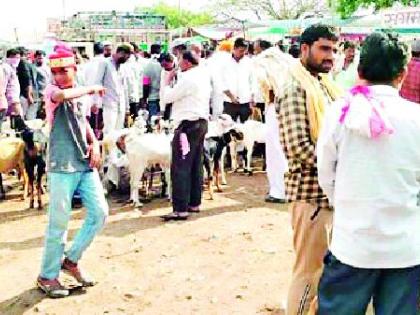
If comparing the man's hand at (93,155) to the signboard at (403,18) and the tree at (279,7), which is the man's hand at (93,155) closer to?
the signboard at (403,18)

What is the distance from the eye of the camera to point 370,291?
2643 millimetres

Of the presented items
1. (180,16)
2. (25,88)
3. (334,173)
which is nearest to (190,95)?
(334,173)

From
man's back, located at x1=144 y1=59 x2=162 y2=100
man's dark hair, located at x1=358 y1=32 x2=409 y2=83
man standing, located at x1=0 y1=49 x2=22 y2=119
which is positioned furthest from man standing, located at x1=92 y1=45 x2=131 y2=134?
man's dark hair, located at x1=358 y1=32 x2=409 y2=83

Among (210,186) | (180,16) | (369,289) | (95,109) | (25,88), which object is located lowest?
(210,186)

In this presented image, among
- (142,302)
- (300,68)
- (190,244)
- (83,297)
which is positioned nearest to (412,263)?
(300,68)

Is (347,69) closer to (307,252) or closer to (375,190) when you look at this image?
(307,252)

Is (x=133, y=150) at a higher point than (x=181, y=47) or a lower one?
lower

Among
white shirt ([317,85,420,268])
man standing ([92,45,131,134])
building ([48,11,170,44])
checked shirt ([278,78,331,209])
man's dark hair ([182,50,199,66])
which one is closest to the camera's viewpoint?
white shirt ([317,85,420,268])

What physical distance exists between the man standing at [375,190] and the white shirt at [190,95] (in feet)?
13.1

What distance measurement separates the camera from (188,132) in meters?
6.86

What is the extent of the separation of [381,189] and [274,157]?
4987mm

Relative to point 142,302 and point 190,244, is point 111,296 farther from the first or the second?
point 190,244

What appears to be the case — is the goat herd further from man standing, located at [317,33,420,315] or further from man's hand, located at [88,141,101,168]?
man standing, located at [317,33,420,315]

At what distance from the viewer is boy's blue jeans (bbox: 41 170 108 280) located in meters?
4.61
